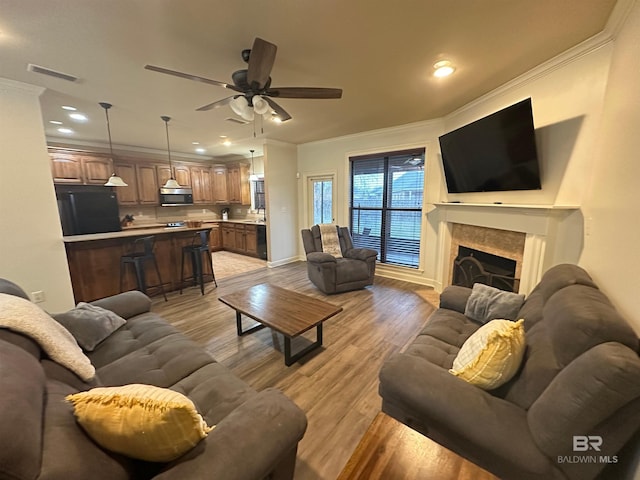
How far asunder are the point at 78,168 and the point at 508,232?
7171 mm

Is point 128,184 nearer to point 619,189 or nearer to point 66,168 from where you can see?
point 66,168

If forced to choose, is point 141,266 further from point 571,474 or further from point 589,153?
point 589,153

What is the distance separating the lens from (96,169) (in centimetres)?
514

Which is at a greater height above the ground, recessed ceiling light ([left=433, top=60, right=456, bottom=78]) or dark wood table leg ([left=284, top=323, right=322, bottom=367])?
recessed ceiling light ([left=433, top=60, right=456, bottom=78])

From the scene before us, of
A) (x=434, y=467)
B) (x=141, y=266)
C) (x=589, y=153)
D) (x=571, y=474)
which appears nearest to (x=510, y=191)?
(x=589, y=153)

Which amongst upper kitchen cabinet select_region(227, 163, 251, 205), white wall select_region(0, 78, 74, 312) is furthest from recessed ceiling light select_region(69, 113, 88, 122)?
upper kitchen cabinet select_region(227, 163, 251, 205)

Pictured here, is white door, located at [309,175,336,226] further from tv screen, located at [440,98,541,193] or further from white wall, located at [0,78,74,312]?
white wall, located at [0,78,74,312]

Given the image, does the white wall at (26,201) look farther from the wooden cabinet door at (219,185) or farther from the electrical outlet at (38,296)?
the wooden cabinet door at (219,185)

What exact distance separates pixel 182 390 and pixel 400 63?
2.95 m

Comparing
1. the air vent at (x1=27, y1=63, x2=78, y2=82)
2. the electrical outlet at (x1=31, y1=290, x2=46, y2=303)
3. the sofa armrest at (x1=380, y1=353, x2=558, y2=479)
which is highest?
the air vent at (x1=27, y1=63, x2=78, y2=82)

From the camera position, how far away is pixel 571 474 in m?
0.90

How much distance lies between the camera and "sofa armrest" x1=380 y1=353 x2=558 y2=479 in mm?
958

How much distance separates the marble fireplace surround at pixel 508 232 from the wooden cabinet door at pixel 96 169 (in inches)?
250

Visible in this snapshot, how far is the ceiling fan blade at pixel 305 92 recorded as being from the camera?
2145 mm
